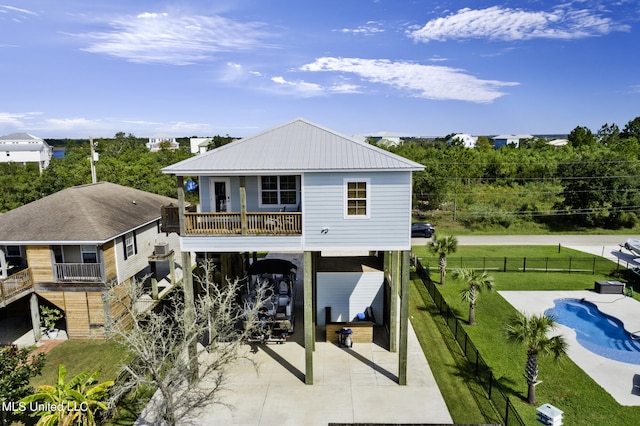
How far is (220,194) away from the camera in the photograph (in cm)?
1598

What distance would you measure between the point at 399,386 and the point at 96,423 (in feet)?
30.6

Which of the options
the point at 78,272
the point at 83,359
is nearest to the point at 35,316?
the point at 78,272

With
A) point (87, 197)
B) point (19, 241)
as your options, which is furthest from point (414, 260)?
point (19, 241)

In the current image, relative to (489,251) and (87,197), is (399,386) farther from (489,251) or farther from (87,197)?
(489,251)

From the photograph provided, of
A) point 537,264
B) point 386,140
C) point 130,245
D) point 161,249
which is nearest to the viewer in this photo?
point 130,245

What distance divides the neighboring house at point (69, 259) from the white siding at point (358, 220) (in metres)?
9.38

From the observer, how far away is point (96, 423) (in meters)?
11.4

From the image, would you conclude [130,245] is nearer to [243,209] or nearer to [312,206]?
[243,209]

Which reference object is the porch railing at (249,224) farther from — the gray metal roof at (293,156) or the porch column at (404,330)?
the porch column at (404,330)

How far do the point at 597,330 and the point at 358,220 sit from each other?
13833 mm

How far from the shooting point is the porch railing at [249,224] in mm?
13523

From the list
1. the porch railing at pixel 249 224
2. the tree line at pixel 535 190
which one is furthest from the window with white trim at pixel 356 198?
the tree line at pixel 535 190

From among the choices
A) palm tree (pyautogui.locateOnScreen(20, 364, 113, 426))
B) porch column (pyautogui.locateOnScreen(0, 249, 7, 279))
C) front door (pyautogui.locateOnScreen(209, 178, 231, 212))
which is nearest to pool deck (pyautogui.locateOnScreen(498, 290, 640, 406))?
front door (pyautogui.locateOnScreen(209, 178, 231, 212))

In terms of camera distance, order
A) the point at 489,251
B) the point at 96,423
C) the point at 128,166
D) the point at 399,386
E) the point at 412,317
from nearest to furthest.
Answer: the point at 96,423, the point at 399,386, the point at 412,317, the point at 489,251, the point at 128,166
